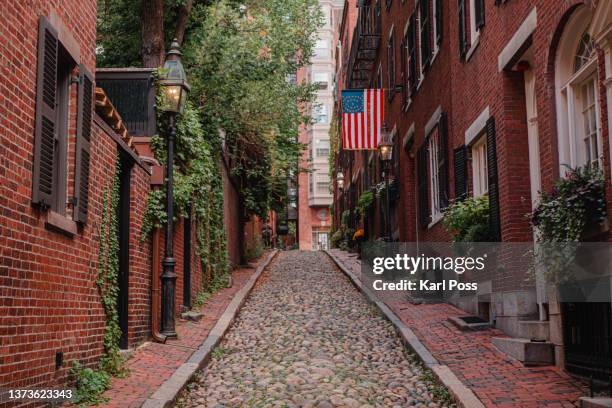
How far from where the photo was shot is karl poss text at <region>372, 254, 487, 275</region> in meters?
12.5

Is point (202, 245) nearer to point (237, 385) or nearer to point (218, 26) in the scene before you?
point (218, 26)

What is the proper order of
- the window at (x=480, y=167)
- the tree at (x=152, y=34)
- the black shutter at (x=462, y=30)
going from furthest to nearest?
the tree at (x=152, y=34), the black shutter at (x=462, y=30), the window at (x=480, y=167)

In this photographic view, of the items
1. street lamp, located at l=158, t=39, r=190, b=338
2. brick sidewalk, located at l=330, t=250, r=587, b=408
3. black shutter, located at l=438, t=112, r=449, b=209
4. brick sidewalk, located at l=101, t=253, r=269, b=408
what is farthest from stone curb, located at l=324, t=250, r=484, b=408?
street lamp, located at l=158, t=39, r=190, b=338

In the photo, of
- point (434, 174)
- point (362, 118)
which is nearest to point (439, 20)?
point (434, 174)

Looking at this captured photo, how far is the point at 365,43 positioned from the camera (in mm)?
27812

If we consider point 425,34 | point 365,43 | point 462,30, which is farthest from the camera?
point 365,43

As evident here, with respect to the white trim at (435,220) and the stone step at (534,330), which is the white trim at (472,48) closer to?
the white trim at (435,220)

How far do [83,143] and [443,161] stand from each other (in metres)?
8.33

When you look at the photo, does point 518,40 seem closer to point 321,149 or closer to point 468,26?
point 468,26

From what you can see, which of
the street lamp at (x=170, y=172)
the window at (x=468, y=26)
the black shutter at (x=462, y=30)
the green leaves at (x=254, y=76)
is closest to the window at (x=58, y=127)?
the street lamp at (x=170, y=172)

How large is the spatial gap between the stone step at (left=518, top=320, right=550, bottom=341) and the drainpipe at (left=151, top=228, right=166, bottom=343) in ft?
16.2

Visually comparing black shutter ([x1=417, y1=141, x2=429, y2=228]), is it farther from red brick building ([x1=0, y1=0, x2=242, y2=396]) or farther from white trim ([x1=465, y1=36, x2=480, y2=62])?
red brick building ([x1=0, y1=0, x2=242, y2=396])

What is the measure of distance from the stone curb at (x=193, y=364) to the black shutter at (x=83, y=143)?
192cm

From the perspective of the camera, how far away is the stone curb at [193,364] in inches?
300
